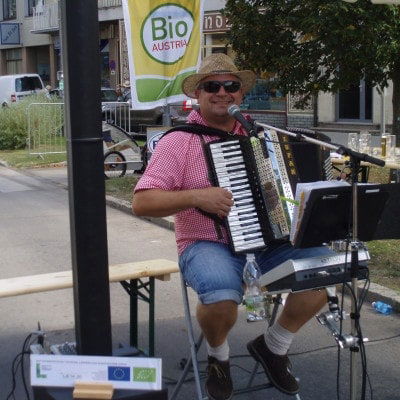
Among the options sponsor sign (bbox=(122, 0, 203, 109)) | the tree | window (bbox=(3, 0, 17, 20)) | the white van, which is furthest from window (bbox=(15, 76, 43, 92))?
sponsor sign (bbox=(122, 0, 203, 109))

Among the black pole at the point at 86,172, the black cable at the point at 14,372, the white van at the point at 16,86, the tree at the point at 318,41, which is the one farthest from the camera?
the white van at the point at 16,86

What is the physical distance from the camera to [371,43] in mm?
9133

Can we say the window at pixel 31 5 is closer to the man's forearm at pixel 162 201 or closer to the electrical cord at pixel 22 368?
the electrical cord at pixel 22 368

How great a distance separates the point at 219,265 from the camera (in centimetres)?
373

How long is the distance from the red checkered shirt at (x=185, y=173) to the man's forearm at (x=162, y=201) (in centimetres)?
9

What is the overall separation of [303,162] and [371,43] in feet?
18.5

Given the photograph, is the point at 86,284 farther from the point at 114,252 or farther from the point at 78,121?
the point at 114,252

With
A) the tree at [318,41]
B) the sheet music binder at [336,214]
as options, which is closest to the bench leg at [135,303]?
the sheet music binder at [336,214]

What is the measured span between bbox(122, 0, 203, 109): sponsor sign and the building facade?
3.49 feet

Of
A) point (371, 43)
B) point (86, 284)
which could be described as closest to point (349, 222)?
point (86, 284)

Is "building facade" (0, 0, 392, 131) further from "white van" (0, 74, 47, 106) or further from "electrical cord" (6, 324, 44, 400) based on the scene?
"white van" (0, 74, 47, 106)

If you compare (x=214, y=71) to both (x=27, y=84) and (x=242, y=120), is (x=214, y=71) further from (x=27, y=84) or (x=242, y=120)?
(x=27, y=84)

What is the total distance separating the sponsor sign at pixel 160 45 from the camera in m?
9.30

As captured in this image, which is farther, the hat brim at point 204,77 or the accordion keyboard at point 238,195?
the hat brim at point 204,77
